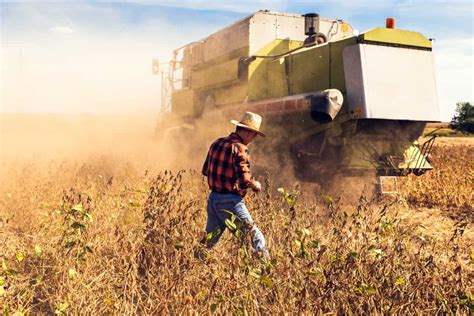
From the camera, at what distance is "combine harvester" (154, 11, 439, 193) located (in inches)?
287

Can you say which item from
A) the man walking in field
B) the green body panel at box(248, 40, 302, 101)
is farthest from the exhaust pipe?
the man walking in field

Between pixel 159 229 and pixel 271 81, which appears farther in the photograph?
pixel 271 81

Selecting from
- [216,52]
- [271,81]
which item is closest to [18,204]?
[271,81]

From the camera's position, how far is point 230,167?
459cm

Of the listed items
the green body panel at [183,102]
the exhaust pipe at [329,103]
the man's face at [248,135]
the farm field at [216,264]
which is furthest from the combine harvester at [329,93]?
the man's face at [248,135]

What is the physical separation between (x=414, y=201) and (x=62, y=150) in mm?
11489

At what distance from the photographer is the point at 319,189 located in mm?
7988

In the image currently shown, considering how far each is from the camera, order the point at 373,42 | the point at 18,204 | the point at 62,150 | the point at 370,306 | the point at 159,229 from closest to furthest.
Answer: the point at 370,306 → the point at 159,229 → the point at 18,204 → the point at 373,42 → the point at 62,150

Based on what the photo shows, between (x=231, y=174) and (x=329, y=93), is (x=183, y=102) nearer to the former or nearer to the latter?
(x=329, y=93)

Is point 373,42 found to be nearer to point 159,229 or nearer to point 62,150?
point 159,229

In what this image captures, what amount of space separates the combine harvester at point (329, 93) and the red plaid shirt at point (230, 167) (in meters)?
2.78

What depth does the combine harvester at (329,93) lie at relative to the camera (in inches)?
287

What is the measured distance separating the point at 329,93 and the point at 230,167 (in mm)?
2987

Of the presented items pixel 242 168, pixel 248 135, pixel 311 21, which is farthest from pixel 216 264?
pixel 311 21
